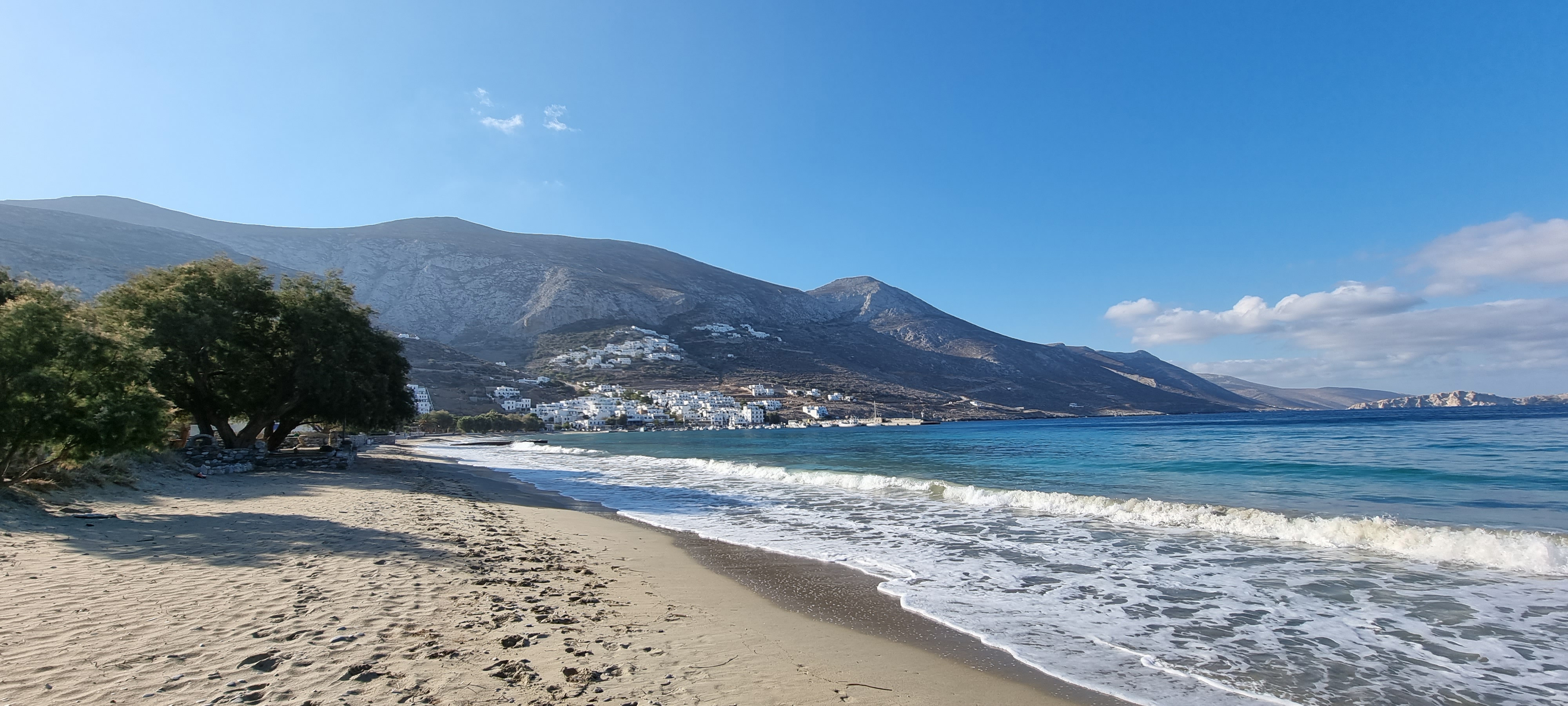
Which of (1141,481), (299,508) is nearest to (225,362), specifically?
(299,508)

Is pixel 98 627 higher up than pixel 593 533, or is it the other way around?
pixel 98 627

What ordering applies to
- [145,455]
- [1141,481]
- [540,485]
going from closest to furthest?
1. [145,455]
2. [1141,481]
3. [540,485]

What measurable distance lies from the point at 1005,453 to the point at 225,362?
35.6 meters

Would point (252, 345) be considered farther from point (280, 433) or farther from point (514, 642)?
point (514, 642)

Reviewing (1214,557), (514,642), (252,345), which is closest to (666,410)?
(252,345)

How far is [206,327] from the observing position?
20.0 metres

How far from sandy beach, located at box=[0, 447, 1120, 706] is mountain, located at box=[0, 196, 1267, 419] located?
409ft

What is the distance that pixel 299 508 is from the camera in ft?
40.5

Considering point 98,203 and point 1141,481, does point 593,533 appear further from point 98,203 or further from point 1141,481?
point 98,203

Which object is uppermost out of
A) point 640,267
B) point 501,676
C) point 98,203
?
point 98,203

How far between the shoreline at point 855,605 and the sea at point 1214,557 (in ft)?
0.61

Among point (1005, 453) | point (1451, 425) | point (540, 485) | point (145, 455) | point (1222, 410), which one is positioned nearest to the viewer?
point (145, 455)

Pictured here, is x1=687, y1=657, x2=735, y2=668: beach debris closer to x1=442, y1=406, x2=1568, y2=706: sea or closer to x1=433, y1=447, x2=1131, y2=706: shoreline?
x1=433, y1=447, x2=1131, y2=706: shoreline

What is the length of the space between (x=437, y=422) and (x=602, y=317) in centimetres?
6693
